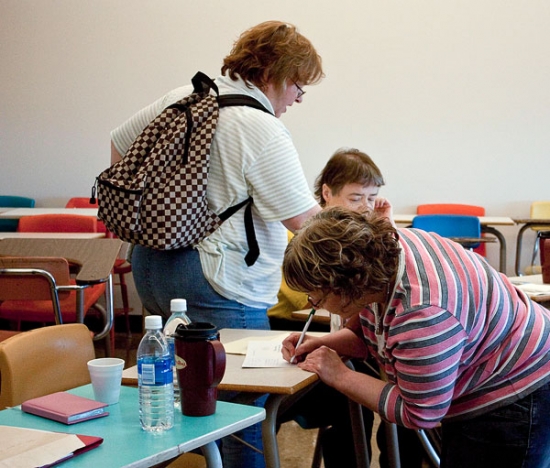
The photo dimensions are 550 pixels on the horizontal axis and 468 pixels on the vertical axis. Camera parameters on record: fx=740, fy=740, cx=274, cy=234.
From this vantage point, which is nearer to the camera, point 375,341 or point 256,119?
point 375,341

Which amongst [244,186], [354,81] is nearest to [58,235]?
[244,186]

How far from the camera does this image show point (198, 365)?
1.39 metres

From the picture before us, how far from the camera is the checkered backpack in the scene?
1961mm

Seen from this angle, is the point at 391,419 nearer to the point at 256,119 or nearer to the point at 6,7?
the point at 256,119

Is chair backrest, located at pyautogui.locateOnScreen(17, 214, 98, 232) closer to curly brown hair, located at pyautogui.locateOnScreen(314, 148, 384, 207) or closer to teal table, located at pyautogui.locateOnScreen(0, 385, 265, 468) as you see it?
curly brown hair, located at pyautogui.locateOnScreen(314, 148, 384, 207)

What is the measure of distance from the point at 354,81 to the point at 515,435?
5.20 m

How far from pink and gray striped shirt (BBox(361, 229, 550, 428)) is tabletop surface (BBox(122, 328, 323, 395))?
0.24 meters

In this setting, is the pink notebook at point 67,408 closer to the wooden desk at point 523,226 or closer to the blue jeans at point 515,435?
the blue jeans at point 515,435

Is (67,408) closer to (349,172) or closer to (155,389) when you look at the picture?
(155,389)

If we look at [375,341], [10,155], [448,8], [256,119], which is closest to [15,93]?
[10,155]

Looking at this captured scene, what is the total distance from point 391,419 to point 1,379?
91 cm

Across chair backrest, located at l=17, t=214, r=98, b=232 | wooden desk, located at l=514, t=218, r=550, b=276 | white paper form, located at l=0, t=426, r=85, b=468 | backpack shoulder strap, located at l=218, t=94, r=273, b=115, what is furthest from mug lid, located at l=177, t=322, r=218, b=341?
wooden desk, located at l=514, t=218, r=550, b=276

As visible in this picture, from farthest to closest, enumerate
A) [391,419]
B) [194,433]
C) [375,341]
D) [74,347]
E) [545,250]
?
[545,250], [74,347], [375,341], [391,419], [194,433]

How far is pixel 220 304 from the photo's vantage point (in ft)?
6.78
